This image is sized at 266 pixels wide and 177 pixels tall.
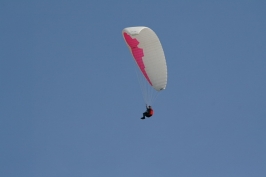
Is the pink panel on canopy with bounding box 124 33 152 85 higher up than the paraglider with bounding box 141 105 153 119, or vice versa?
the pink panel on canopy with bounding box 124 33 152 85

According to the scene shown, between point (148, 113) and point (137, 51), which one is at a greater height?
point (137, 51)

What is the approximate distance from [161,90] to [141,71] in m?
1.66

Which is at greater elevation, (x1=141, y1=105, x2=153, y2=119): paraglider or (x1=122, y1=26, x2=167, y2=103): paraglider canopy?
(x1=122, y1=26, x2=167, y2=103): paraglider canopy

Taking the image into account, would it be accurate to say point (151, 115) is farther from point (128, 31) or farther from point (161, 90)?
point (128, 31)

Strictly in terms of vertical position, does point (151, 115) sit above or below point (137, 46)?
below

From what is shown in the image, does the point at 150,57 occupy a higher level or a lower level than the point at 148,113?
higher

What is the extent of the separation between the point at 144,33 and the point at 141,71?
2603 millimetres

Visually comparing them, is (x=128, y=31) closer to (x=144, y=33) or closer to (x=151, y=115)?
(x=144, y=33)

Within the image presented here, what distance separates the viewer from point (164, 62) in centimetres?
5488

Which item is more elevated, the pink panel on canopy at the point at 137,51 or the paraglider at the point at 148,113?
the pink panel on canopy at the point at 137,51

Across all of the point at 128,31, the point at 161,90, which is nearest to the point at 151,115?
the point at 161,90

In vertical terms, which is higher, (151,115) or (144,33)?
(144,33)

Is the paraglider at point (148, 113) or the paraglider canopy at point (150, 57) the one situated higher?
the paraglider canopy at point (150, 57)

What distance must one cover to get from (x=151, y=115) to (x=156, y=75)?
7.98 feet
